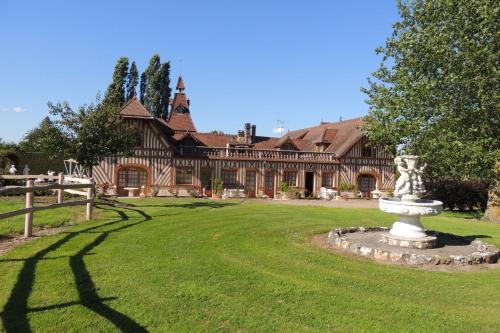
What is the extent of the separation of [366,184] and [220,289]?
25.5 metres

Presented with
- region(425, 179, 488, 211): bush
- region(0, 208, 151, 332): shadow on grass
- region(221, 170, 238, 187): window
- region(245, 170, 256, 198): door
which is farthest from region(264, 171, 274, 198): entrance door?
region(0, 208, 151, 332): shadow on grass

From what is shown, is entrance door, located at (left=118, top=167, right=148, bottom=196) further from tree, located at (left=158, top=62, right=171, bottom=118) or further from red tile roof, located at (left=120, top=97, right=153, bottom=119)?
tree, located at (left=158, top=62, right=171, bottom=118)

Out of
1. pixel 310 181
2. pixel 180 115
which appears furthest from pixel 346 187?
pixel 180 115

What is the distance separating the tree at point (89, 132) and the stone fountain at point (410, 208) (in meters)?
11.3

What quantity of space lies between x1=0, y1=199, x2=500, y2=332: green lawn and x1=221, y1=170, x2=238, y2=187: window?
59.0ft

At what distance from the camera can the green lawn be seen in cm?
445

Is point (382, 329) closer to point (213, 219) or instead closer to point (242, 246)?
point (242, 246)

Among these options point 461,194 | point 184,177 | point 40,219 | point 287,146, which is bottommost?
point 40,219

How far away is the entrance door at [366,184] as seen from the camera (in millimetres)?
29234

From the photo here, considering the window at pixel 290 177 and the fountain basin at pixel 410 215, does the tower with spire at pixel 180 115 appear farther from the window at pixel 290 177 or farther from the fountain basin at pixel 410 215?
the fountain basin at pixel 410 215

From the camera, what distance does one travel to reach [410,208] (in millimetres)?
8773

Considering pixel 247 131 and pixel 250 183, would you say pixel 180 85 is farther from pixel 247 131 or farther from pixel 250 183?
pixel 250 183

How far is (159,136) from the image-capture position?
25.4 metres

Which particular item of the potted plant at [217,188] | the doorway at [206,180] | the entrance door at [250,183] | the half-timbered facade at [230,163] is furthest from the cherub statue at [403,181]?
the entrance door at [250,183]
